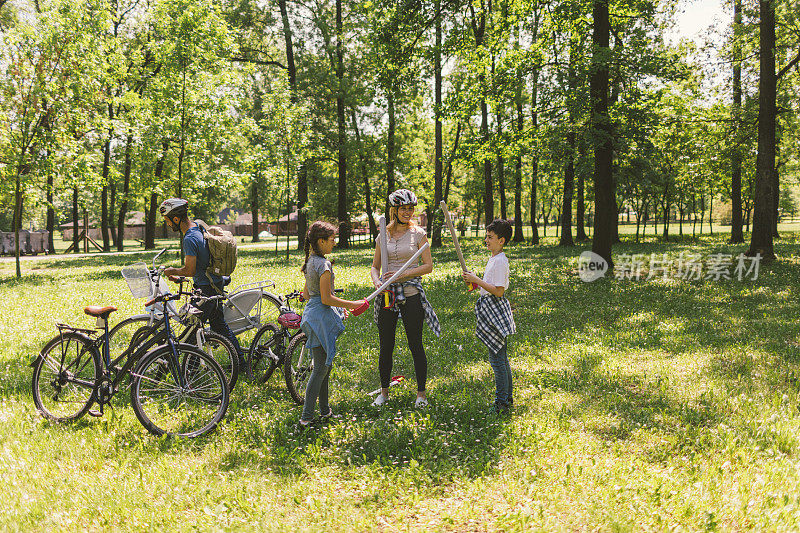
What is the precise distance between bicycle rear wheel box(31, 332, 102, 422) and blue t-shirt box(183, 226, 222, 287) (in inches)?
54.9

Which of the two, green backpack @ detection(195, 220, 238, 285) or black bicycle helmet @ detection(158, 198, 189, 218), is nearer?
black bicycle helmet @ detection(158, 198, 189, 218)

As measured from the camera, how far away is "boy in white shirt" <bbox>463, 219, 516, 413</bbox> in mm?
5242

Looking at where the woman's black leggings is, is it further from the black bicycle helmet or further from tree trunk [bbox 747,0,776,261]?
tree trunk [bbox 747,0,776,261]

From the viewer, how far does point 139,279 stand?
19.2 feet

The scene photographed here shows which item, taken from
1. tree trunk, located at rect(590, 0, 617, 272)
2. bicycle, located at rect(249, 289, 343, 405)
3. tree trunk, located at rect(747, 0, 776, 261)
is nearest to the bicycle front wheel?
bicycle, located at rect(249, 289, 343, 405)

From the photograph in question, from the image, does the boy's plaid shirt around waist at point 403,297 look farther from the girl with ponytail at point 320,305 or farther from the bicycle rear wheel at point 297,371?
the bicycle rear wheel at point 297,371

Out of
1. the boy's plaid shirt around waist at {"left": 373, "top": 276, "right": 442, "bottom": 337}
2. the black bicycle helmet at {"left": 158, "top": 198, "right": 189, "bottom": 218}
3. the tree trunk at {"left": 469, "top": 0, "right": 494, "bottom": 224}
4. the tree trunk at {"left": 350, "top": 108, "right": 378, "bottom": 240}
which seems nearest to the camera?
the boy's plaid shirt around waist at {"left": 373, "top": 276, "right": 442, "bottom": 337}

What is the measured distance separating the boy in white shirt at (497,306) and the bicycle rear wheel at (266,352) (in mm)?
2696

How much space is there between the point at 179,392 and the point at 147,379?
49 centimetres

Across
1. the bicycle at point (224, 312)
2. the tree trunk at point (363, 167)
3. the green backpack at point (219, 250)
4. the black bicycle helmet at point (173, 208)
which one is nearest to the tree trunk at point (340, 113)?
the tree trunk at point (363, 167)

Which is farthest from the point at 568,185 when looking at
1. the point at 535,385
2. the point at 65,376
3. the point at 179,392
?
the point at 65,376

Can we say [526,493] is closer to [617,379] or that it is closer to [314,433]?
[314,433]

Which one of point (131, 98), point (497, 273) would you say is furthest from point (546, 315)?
point (131, 98)

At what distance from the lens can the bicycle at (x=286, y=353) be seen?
590cm
